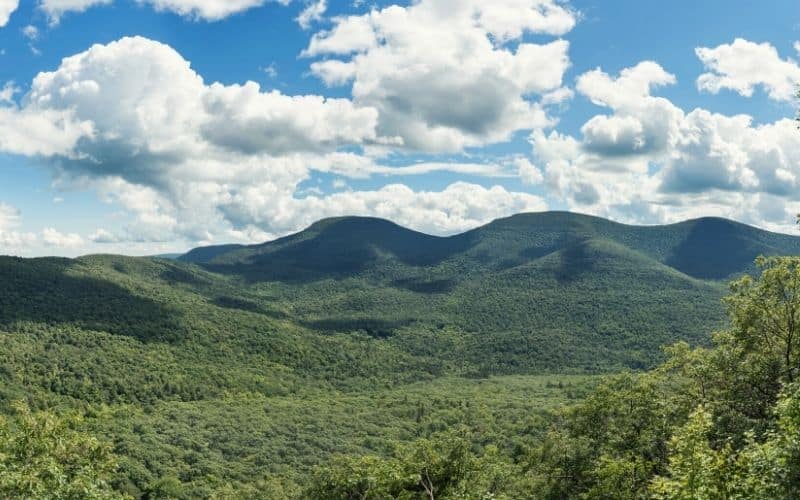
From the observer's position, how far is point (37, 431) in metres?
30.5

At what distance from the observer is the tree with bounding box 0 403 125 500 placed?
22.8 meters

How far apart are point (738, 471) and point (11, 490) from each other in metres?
31.1

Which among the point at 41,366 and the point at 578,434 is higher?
the point at 578,434

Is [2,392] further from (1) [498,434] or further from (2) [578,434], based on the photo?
(2) [578,434]

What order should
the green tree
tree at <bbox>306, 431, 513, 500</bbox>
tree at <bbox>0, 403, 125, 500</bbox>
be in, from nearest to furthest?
the green tree → tree at <bbox>0, 403, 125, 500</bbox> → tree at <bbox>306, 431, 513, 500</bbox>

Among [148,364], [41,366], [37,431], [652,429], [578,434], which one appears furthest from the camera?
[148,364]

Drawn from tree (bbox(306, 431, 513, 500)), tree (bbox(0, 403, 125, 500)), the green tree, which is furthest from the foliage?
tree (bbox(0, 403, 125, 500))

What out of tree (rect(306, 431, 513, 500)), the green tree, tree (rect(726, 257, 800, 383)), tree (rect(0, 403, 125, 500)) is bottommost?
tree (rect(306, 431, 513, 500))

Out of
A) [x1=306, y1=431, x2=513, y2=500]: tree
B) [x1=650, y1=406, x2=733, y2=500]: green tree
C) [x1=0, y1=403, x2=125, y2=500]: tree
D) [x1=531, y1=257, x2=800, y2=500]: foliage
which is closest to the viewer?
[x1=650, y1=406, x2=733, y2=500]: green tree

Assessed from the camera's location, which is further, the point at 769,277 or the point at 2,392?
the point at 2,392

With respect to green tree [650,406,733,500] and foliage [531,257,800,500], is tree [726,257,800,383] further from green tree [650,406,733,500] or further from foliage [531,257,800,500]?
green tree [650,406,733,500]

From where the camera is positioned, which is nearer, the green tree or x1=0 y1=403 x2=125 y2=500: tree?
the green tree

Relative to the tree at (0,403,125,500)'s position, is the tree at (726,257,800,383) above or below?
above

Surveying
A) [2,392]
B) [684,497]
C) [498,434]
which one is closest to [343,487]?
[684,497]
